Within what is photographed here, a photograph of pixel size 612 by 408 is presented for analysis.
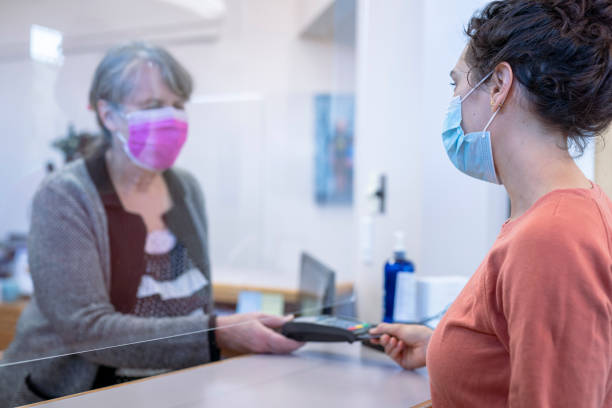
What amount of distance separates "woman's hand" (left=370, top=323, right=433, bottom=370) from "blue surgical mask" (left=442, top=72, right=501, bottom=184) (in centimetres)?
39

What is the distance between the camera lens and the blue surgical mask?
31.6 inches

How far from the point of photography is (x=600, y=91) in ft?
2.30

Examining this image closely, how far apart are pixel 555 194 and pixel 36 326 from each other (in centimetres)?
120

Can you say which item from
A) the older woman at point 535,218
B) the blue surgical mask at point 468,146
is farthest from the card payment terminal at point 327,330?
the blue surgical mask at point 468,146

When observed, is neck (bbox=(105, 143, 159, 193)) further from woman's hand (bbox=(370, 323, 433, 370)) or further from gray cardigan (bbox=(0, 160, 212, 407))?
woman's hand (bbox=(370, 323, 433, 370))

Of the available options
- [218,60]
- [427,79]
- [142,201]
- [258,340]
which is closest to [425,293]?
[258,340]

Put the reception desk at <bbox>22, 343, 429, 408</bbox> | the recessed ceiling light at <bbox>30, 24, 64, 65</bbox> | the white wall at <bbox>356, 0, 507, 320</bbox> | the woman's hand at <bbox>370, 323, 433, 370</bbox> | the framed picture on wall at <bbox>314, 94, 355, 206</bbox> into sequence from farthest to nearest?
the framed picture on wall at <bbox>314, 94, 355, 206</bbox> < the white wall at <bbox>356, 0, 507, 320</bbox> < the recessed ceiling light at <bbox>30, 24, 64, 65</bbox> < the woman's hand at <bbox>370, 323, 433, 370</bbox> < the reception desk at <bbox>22, 343, 429, 408</bbox>

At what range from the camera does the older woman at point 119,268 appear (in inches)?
45.5

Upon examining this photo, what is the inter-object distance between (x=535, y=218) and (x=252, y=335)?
778 mm

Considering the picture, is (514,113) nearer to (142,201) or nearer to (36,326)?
(142,201)

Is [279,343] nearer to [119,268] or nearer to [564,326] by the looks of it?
[119,268]

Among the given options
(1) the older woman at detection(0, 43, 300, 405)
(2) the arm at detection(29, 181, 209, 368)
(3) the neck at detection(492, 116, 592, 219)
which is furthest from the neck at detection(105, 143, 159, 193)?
(3) the neck at detection(492, 116, 592, 219)

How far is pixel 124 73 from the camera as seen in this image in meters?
1.30

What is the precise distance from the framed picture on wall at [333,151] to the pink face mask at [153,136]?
3.76ft
